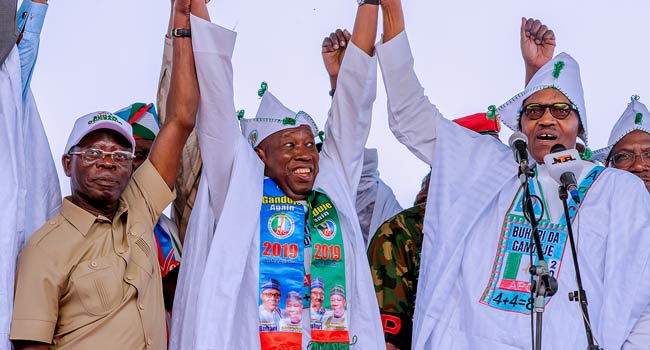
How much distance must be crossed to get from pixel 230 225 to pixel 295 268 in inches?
13.1

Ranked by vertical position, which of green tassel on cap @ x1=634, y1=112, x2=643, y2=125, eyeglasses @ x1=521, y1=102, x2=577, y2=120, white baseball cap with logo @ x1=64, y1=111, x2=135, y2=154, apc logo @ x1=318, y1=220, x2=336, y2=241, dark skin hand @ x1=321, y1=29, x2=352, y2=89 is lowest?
apc logo @ x1=318, y1=220, x2=336, y2=241

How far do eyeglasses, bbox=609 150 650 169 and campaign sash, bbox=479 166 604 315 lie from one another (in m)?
0.97

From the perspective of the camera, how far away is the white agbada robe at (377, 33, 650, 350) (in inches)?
169

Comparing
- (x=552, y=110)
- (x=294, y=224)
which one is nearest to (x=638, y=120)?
(x=552, y=110)

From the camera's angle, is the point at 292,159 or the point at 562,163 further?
the point at 292,159

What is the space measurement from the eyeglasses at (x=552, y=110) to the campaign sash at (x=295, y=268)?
0.97 meters

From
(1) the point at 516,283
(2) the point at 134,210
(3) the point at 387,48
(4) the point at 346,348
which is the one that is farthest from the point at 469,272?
(2) the point at 134,210

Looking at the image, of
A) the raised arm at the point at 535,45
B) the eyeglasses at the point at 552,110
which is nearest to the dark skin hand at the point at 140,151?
the eyeglasses at the point at 552,110

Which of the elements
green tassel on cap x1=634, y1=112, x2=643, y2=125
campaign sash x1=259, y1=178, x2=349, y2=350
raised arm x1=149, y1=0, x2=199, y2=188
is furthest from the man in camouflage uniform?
green tassel on cap x1=634, y1=112, x2=643, y2=125

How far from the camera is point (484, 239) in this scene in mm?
4652

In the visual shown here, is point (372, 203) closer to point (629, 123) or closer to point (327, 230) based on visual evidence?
point (327, 230)

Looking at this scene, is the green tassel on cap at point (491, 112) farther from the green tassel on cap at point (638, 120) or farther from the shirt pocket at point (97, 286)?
the shirt pocket at point (97, 286)

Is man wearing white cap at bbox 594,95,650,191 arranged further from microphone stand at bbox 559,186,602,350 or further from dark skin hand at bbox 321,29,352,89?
microphone stand at bbox 559,186,602,350

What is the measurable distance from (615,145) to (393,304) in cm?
159
